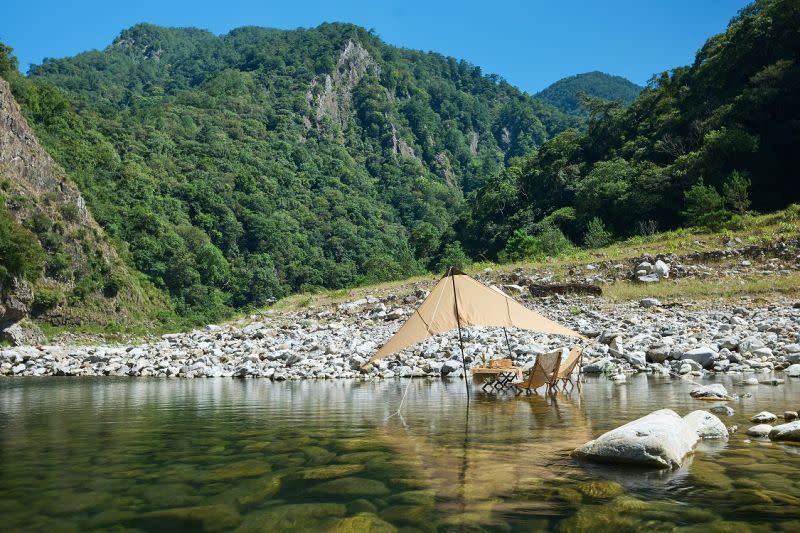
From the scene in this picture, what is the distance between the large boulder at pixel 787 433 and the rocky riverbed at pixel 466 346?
19.4 feet

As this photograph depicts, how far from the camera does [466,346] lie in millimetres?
18578

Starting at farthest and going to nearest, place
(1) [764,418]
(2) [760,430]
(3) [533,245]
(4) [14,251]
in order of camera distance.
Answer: (3) [533,245]
(4) [14,251]
(1) [764,418]
(2) [760,430]

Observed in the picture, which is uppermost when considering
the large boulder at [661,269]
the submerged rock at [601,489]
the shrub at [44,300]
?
the shrub at [44,300]

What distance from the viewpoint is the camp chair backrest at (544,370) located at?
11539mm

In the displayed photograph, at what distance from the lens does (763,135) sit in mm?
45969

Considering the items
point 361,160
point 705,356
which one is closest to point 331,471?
point 705,356

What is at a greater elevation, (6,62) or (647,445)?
(6,62)

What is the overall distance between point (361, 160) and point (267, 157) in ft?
104

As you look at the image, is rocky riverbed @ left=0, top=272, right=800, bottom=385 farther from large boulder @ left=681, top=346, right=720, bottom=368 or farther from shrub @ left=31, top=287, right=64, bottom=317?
shrub @ left=31, top=287, right=64, bottom=317

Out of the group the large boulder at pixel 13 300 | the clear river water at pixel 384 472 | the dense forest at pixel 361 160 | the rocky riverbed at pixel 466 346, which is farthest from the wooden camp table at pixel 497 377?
the large boulder at pixel 13 300

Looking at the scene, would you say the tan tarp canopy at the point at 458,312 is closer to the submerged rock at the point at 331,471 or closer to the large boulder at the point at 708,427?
the large boulder at the point at 708,427

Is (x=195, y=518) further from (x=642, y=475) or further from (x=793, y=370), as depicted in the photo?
(x=793, y=370)

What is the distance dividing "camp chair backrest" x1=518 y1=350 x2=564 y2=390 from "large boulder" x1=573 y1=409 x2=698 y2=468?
207 inches

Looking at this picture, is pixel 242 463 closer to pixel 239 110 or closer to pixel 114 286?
pixel 114 286
